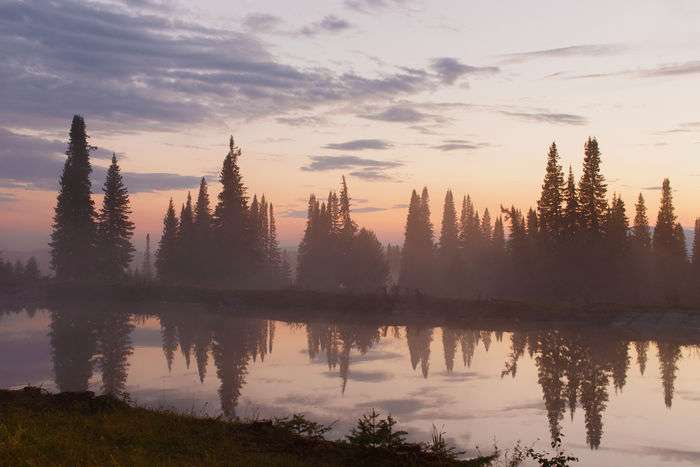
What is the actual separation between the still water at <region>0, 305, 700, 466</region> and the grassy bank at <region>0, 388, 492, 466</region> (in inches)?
120

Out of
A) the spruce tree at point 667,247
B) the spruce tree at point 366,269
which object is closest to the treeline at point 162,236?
the spruce tree at point 366,269

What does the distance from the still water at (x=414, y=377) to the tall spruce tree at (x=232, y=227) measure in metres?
33.2

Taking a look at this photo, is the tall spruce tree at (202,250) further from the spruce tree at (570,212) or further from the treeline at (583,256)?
the spruce tree at (570,212)

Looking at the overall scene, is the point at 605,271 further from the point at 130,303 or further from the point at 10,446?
the point at 10,446

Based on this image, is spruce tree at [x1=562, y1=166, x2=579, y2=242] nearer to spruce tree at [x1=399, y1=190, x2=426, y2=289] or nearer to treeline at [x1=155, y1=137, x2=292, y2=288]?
spruce tree at [x1=399, y1=190, x2=426, y2=289]

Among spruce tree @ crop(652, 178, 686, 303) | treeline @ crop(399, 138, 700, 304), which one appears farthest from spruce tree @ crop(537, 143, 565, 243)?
spruce tree @ crop(652, 178, 686, 303)

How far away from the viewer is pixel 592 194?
72.0m

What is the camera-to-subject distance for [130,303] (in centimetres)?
6506

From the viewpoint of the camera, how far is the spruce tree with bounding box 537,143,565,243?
238 ft

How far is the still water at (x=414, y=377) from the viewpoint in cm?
1862

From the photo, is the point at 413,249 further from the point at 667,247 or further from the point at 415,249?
the point at 667,247

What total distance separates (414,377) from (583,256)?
1842 inches

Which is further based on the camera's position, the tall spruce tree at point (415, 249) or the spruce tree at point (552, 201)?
the tall spruce tree at point (415, 249)

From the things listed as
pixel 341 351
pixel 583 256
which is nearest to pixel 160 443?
pixel 341 351
